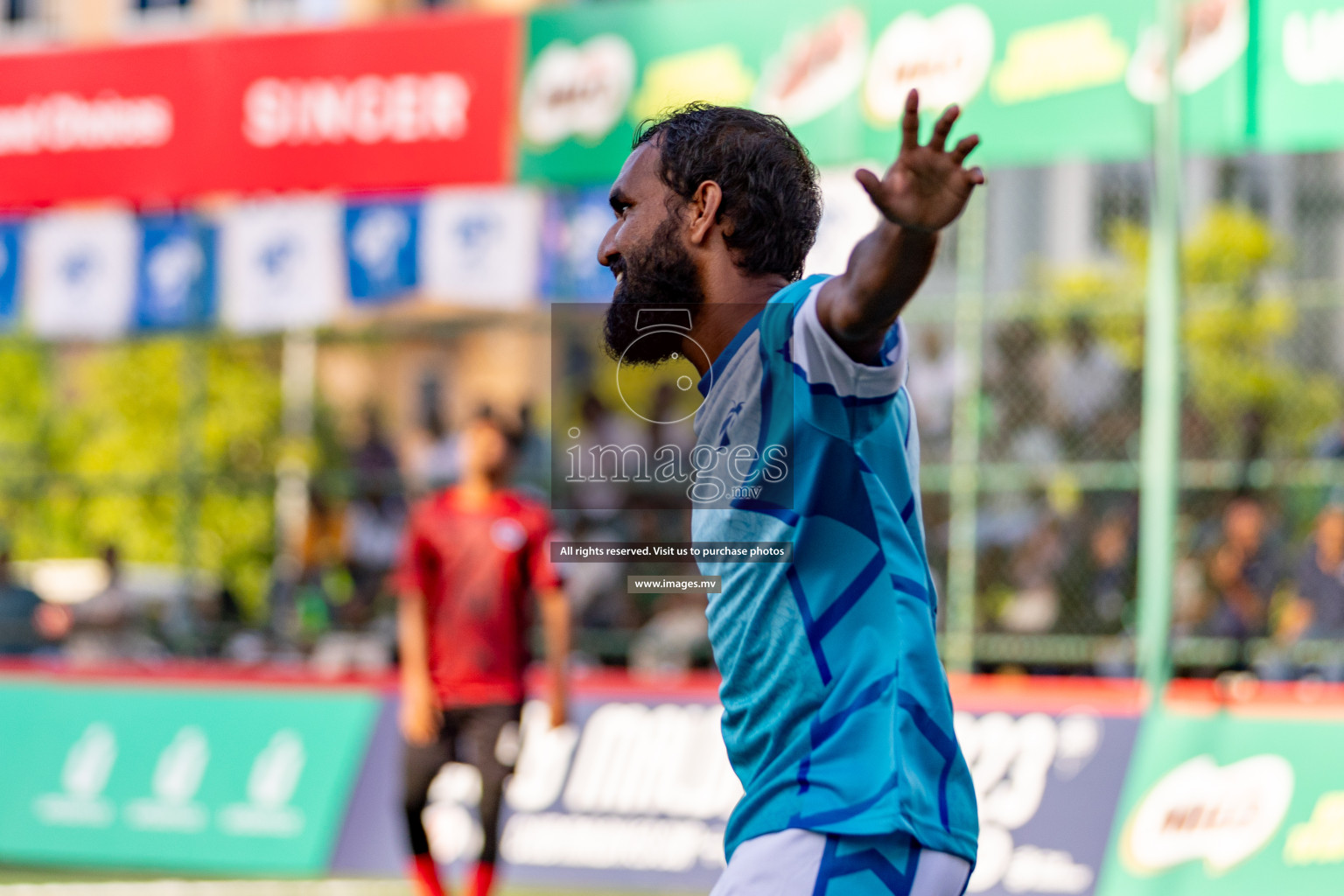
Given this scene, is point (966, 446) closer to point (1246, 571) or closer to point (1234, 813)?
point (1246, 571)

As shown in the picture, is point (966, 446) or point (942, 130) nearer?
point (942, 130)

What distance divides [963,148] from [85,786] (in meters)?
9.20

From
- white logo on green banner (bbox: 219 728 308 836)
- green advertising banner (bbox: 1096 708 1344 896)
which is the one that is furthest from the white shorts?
white logo on green banner (bbox: 219 728 308 836)

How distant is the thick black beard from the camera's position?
2660 millimetres

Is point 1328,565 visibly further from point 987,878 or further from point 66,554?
point 66,554

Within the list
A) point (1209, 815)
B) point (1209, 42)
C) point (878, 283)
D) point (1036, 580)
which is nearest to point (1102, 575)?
point (1036, 580)

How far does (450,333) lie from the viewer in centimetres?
1197

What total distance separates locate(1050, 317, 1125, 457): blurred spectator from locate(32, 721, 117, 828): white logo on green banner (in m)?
6.44

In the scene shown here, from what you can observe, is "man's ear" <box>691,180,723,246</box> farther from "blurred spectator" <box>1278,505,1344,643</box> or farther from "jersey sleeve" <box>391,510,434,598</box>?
"blurred spectator" <box>1278,505,1344,643</box>

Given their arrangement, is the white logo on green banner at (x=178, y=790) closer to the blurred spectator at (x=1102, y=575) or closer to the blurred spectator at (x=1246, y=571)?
the blurred spectator at (x=1102, y=575)

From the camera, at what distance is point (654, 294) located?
268cm

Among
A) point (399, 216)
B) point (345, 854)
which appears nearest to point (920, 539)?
point (345, 854)

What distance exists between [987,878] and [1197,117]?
3696 mm

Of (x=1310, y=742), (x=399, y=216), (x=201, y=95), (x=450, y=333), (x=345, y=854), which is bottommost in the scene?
(x=345, y=854)
